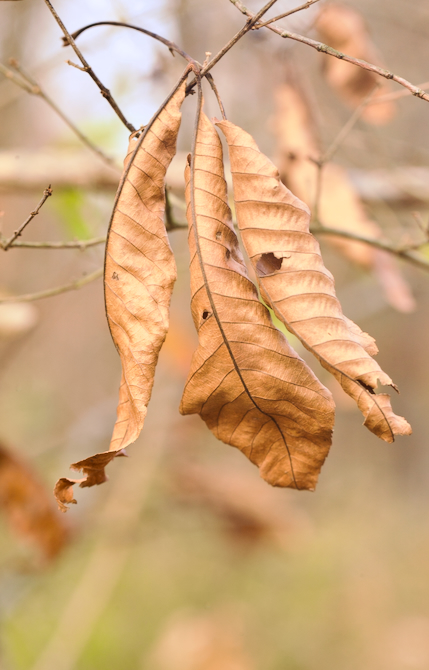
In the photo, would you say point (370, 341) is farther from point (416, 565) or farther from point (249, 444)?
point (416, 565)

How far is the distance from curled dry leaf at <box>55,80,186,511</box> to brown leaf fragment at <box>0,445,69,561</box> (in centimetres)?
94

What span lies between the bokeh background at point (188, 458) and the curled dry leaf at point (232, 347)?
529mm

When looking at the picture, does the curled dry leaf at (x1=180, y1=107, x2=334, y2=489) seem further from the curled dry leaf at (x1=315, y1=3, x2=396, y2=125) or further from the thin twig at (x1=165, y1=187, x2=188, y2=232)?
the curled dry leaf at (x1=315, y1=3, x2=396, y2=125)

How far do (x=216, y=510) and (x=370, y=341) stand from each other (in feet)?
6.00

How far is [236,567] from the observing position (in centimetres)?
470

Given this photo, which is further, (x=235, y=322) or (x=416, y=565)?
(x=416, y=565)

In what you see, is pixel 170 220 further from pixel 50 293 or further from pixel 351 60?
pixel 351 60

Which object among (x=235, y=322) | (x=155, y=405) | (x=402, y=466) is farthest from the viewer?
(x=402, y=466)

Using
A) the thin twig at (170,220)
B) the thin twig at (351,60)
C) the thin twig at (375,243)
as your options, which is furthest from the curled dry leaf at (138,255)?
the thin twig at (375,243)

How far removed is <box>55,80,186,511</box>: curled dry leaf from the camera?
0.51 meters

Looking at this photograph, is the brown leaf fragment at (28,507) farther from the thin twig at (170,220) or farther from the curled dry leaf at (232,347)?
the curled dry leaf at (232,347)

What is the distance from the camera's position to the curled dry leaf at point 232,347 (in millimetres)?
495

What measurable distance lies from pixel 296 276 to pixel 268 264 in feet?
0.10

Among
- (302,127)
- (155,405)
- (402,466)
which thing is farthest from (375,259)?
(402,466)
